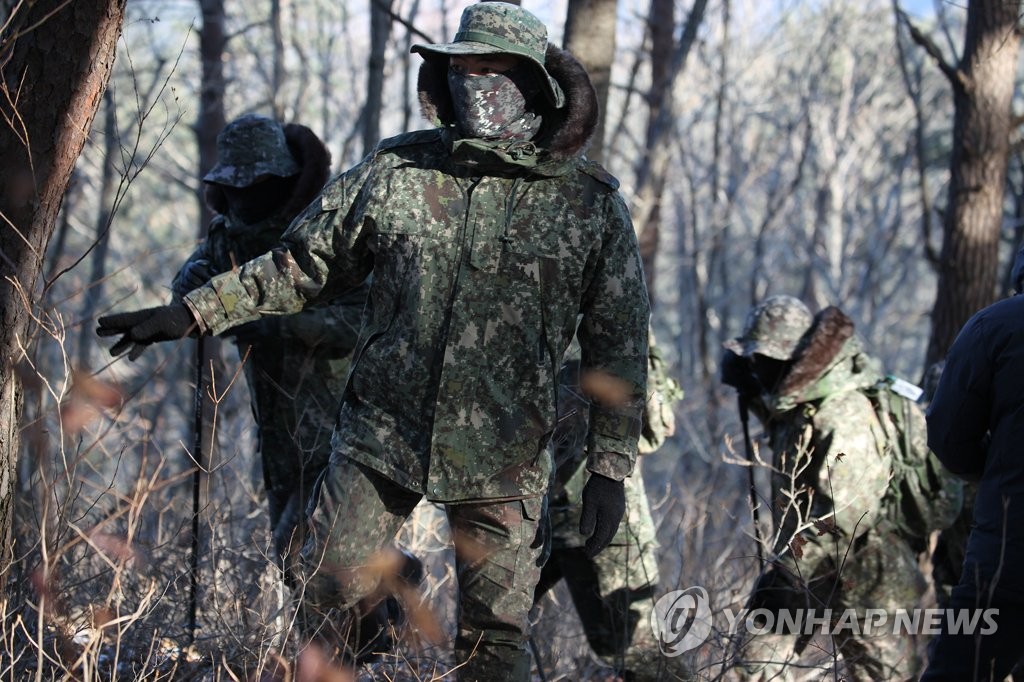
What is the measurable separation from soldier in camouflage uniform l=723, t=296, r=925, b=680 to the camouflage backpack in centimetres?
4

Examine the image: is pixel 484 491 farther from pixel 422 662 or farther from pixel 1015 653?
pixel 1015 653

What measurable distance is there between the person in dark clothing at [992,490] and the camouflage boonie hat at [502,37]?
62.2 inches

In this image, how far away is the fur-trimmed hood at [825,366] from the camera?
4.63 metres

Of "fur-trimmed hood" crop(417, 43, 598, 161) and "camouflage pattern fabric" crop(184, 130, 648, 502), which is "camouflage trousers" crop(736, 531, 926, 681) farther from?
"fur-trimmed hood" crop(417, 43, 598, 161)

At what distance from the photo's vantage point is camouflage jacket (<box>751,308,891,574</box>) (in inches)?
178

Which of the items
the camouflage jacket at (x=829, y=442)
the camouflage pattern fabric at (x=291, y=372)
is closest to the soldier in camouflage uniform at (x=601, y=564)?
the camouflage jacket at (x=829, y=442)

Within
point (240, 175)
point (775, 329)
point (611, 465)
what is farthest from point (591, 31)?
point (611, 465)

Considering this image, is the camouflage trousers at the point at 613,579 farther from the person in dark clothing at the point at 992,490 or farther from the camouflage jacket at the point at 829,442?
the person in dark clothing at the point at 992,490

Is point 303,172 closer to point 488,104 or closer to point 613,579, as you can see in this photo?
point 488,104

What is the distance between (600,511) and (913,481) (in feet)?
6.30

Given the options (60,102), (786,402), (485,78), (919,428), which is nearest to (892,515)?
(919,428)

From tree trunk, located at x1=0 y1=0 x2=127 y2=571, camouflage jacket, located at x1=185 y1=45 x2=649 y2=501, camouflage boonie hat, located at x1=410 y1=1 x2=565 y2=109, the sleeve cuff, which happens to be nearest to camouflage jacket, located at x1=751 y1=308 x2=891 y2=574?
the sleeve cuff

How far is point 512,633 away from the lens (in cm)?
350

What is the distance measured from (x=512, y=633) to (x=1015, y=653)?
1556mm
